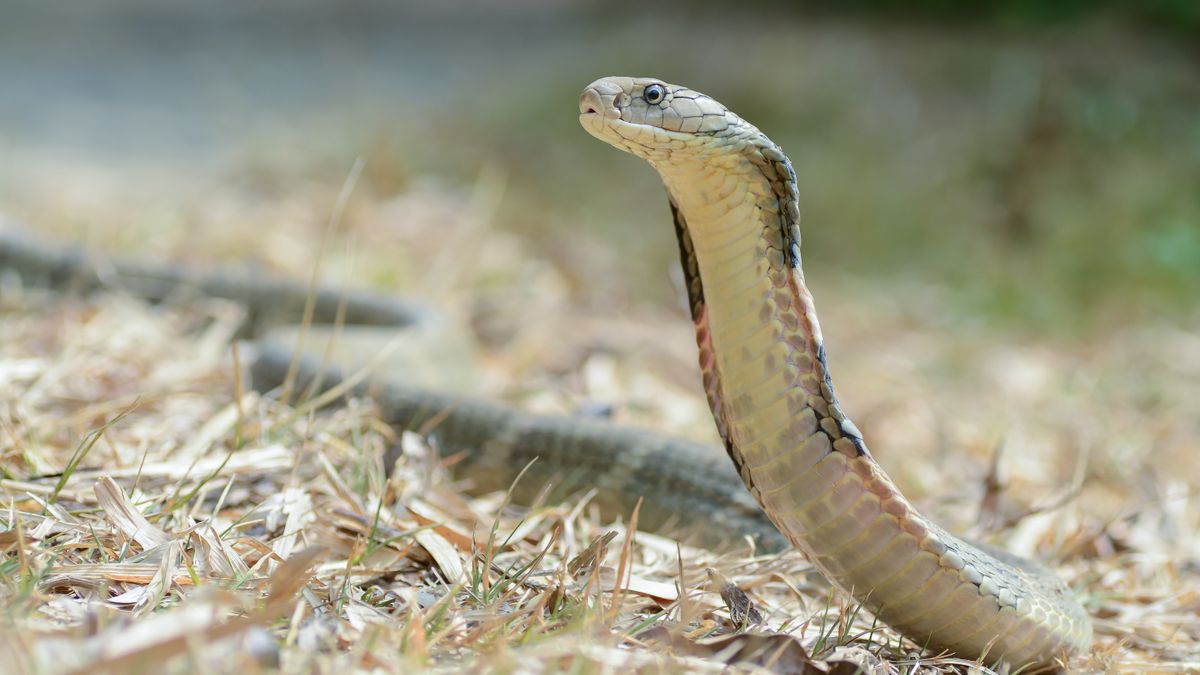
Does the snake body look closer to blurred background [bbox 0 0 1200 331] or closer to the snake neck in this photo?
the snake neck

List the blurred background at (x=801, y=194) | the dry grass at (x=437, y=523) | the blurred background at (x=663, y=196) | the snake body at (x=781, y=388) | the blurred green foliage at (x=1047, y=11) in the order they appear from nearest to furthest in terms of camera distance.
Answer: the dry grass at (x=437, y=523) < the snake body at (x=781, y=388) < the blurred background at (x=801, y=194) < the blurred background at (x=663, y=196) < the blurred green foliage at (x=1047, y=11)

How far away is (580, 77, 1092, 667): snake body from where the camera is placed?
88.7 inches

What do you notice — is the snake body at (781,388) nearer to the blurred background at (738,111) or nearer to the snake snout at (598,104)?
the snake snout at (598,104)

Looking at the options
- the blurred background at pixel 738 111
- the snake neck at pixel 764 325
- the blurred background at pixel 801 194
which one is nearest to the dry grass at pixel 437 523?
the blurred background at pixel 801 194

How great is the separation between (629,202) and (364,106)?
2.97 m

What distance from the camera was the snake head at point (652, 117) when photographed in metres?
2.27

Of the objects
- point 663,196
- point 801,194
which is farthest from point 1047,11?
point 663,196

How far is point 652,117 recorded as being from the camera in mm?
2305

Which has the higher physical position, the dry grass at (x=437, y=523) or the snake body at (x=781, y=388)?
the snake body at (x=781, y=388)

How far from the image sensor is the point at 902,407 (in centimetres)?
515

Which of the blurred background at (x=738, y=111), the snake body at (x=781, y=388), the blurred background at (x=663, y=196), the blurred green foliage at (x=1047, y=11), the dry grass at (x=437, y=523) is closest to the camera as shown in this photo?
the dry grass at (x=437, y=523)

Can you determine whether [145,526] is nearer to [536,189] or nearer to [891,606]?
[891,606]

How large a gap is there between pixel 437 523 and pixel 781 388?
863mm

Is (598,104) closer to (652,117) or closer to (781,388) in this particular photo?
(652,117)
